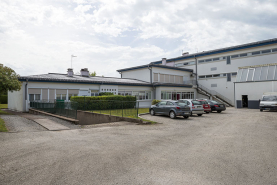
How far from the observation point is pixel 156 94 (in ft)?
109

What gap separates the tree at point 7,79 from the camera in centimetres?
1761

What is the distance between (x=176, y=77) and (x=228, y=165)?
114ft

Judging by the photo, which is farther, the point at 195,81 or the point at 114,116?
the point at 195,81

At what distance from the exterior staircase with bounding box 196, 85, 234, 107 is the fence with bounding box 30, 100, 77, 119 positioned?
2765 centimetres

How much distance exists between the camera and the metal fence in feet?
52.1

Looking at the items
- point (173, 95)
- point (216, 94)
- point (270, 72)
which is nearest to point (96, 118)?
point (173, 95)

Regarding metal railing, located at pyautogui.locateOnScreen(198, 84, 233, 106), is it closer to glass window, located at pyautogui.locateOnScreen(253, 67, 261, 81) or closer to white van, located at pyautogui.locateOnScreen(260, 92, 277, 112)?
glass window, located at pyautogui.locateOnScreen(253, 67, 261, 81)

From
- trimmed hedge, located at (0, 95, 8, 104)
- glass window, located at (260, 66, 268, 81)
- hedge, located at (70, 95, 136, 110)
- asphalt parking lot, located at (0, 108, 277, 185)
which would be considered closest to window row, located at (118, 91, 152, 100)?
hedge, located at (70, 95, 136, 110)

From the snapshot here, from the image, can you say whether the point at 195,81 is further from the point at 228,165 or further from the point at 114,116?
the point at 228,165

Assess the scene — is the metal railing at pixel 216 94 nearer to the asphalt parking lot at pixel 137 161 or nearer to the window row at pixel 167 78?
the window row at pixel 167 78

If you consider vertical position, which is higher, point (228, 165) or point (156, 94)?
point (156, 94)

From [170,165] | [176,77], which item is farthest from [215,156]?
[176,77]

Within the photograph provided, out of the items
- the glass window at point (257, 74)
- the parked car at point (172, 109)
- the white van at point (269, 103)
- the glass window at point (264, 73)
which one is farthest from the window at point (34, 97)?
the glass window at point (264, 73)

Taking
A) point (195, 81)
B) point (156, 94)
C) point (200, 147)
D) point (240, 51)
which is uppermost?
point (240, 51)
